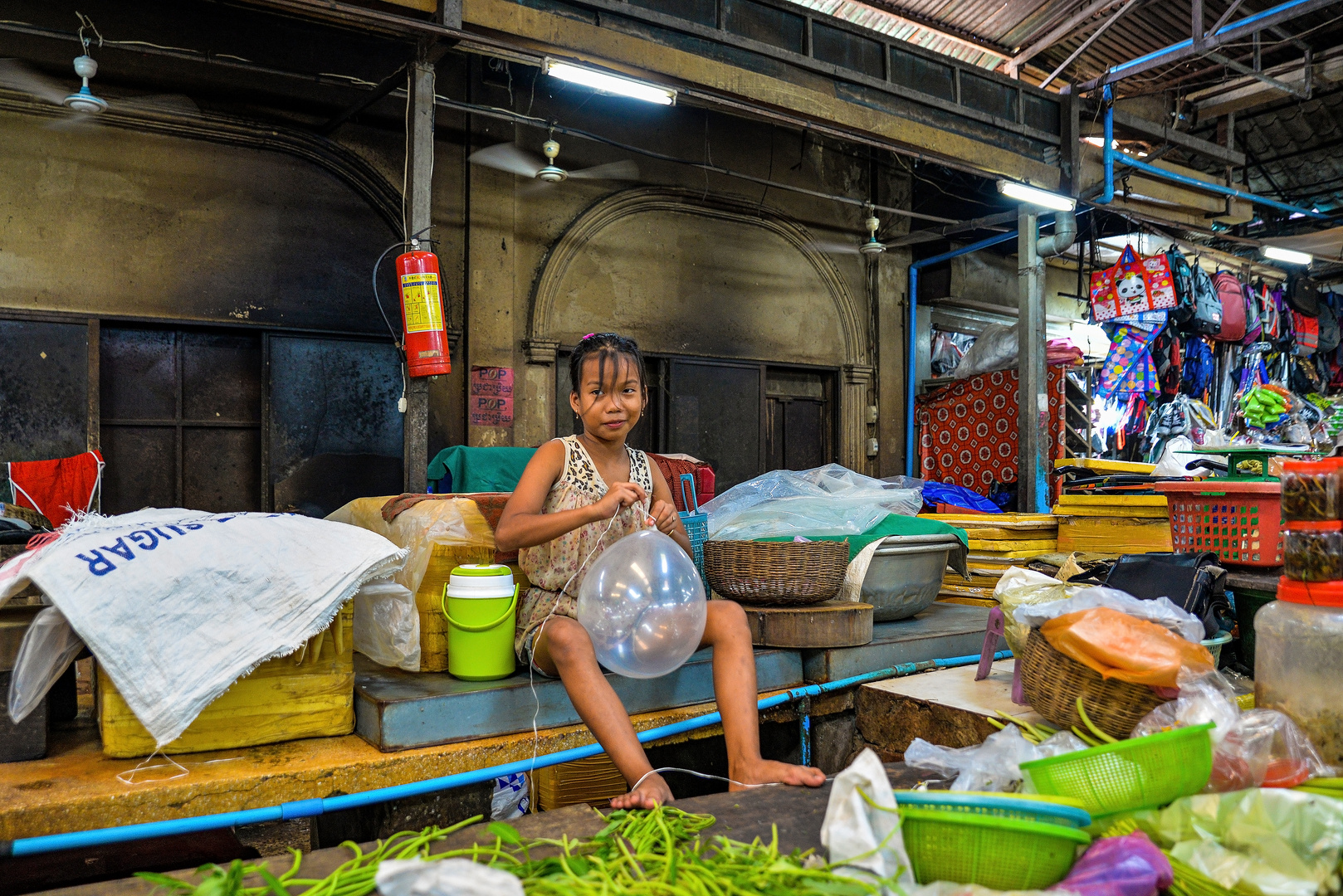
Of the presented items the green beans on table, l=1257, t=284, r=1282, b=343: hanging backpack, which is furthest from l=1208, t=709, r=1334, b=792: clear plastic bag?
l=1257, t=284, r=1282, b=343: hanging backpack

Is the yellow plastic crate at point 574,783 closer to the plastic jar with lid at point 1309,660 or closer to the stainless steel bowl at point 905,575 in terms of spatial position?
the stainless steel bowl at point 905,575

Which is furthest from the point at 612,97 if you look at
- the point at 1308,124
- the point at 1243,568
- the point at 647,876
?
the point at 1308,124

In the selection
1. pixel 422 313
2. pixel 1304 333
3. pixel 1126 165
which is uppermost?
pixel 1126 165

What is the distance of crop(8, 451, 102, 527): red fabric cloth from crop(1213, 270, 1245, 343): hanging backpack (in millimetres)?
10016

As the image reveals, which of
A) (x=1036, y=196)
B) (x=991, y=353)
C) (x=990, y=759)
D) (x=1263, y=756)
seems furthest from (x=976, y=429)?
(x=990, y=759)

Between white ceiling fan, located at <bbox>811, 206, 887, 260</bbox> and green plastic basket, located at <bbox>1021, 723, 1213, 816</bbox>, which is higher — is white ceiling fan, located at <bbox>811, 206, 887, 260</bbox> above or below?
above

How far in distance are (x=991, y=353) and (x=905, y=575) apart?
5.53 m

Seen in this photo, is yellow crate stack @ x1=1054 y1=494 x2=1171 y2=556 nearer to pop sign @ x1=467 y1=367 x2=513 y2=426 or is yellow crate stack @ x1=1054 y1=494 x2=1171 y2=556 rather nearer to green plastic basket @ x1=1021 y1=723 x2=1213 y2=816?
green plastic basket @ x1=1021 y1=723 x2=1213 y2=816

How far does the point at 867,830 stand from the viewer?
Result: 61.1 inches

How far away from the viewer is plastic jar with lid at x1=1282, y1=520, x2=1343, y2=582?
7.25 ft

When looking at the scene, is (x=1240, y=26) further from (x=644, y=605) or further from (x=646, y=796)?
(x=646, y=796)

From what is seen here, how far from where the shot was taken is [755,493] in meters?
4.67

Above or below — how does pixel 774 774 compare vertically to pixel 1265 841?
below

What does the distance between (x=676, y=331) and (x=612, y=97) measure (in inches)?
84.2
